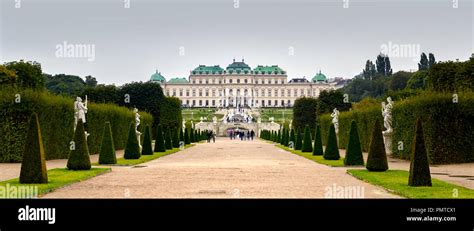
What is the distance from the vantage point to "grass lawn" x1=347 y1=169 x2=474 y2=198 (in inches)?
396

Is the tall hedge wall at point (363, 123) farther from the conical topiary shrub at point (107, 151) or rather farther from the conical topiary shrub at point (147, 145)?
the conical topiary shrub at point (107, 151)

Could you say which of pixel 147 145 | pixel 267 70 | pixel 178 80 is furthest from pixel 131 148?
pixel 267 70

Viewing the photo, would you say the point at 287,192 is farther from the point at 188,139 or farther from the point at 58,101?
the point at 188,139

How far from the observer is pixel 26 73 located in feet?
130

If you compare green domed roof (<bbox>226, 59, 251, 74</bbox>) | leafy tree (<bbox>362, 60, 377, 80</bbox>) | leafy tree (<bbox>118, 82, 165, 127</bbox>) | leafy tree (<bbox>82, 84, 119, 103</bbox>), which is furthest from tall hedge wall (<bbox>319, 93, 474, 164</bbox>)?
green domed roof (<bbox>226, 59, 251, 74</bbox>)

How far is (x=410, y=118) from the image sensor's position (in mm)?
21141

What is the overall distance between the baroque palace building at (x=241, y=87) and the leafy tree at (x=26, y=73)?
9349cm

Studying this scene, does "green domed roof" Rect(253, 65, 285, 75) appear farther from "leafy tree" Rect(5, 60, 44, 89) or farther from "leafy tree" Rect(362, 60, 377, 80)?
"leafy tree" Rect(5, 60, 44, 89)

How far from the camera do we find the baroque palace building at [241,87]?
134625 mm

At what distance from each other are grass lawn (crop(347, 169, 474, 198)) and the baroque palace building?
4722 inches

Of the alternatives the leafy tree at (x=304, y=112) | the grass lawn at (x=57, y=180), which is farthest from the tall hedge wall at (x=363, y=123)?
the leafy tree at (x=304, y=112)

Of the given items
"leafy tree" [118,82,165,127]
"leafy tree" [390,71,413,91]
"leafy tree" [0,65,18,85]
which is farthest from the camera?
"leafy tree" [390,71,413,91]
